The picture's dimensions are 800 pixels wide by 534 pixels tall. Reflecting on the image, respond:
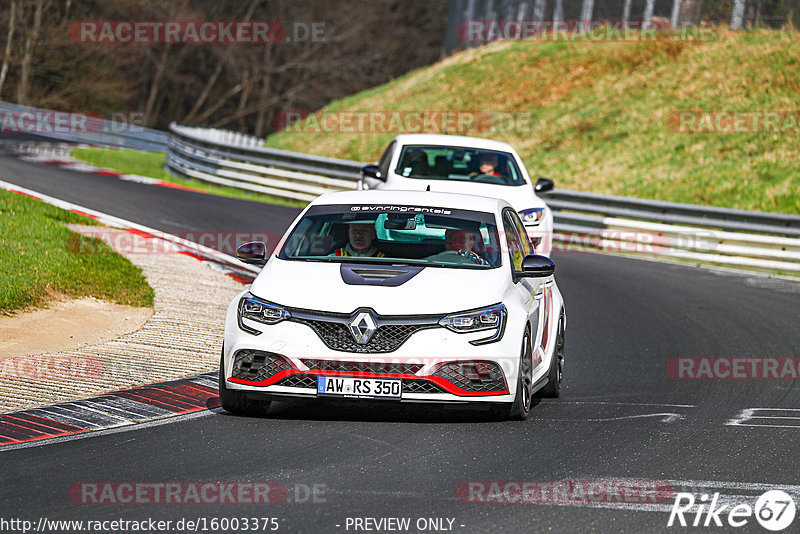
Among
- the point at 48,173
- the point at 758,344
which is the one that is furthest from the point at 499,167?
the point at 48,173

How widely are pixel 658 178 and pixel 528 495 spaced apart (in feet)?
82.5

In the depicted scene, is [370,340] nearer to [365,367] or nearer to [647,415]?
[365,367]

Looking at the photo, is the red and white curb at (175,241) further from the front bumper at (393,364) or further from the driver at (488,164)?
the front bumper at (393,364)

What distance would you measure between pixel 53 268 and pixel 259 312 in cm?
613

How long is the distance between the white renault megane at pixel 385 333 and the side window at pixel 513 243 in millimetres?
268

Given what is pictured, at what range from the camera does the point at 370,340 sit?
8109mm

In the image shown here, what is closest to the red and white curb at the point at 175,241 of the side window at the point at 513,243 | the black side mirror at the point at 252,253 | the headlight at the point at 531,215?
the headlight at the point at 531,215

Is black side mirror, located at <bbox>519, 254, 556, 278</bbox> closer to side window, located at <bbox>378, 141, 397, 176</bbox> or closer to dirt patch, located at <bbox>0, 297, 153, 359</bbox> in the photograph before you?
dirt patch, located at <bbox>0, 297, 153, 359</bbox>

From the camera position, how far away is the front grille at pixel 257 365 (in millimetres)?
8203

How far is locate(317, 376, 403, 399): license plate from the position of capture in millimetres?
8133

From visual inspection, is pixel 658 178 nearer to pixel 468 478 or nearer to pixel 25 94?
pixel 468 478

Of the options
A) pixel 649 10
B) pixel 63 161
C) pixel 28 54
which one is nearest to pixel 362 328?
pixel 63 161

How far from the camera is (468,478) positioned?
6973 mm

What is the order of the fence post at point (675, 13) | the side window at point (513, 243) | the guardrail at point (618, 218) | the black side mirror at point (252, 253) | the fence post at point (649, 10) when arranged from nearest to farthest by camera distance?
the black side mirror at point (252, 253) → the side window at point (513, 243) → the guardrail at point (618, 218) → the fence post at point (675, 13) → the fence post at point (649, 10)
